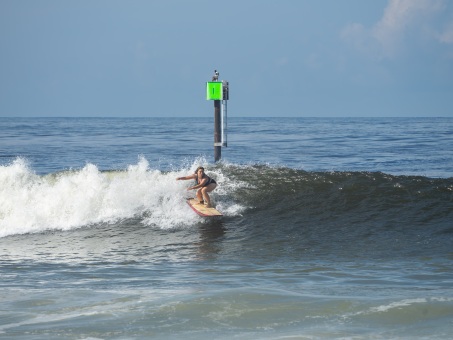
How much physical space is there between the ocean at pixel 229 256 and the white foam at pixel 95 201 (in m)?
0.05

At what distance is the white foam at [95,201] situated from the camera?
18.2 meters

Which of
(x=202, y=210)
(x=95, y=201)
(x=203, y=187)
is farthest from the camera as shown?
(x=95, y=201)

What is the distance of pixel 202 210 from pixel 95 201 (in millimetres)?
3622

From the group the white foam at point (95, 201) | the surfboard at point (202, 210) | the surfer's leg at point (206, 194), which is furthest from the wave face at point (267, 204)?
the surfer's leg at point (206, 194)

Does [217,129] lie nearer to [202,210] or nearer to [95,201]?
[95,201]

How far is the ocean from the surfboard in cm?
27

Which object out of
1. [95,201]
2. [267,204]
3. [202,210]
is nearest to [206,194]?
[202,210]

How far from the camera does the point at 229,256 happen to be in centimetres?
1378
